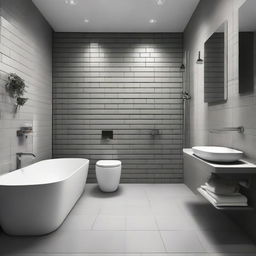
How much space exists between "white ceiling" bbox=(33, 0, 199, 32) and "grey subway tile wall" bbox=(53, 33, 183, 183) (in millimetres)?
212

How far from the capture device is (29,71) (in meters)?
3.53

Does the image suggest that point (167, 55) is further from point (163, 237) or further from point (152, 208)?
point (163, 237)

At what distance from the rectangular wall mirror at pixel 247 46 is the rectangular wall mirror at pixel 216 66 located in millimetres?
404

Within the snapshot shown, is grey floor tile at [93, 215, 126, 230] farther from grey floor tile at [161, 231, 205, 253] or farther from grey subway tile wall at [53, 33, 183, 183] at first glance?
grey subway tile wall at [53, 33, 183, 183]

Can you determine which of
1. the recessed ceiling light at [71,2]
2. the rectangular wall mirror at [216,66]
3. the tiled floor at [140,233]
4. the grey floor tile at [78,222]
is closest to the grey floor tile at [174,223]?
the tiled floor at [140,233]

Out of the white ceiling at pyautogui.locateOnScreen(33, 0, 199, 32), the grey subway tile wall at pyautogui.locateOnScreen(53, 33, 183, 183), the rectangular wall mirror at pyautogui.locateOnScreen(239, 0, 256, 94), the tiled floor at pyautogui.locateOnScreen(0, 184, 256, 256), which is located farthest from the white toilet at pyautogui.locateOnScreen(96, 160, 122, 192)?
the white ceiling at pyautogui.locateOnScreen(33, 0, 199, 32)

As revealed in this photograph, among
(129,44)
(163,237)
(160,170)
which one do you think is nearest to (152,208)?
(163,237)

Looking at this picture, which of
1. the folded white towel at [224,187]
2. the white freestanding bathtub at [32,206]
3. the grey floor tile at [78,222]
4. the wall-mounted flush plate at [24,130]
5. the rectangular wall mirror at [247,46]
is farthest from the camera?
the wall-mounted flush plate at [24,130]

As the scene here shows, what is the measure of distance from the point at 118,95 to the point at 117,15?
153cm

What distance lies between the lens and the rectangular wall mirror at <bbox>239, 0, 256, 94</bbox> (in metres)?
2.12

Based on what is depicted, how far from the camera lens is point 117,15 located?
3.97 m

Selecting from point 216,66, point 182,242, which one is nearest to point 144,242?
point 182,242

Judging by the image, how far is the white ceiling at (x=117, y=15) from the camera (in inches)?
143

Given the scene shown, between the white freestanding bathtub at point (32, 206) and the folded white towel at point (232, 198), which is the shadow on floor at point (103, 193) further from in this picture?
the folded white towel at point (232, 198)
